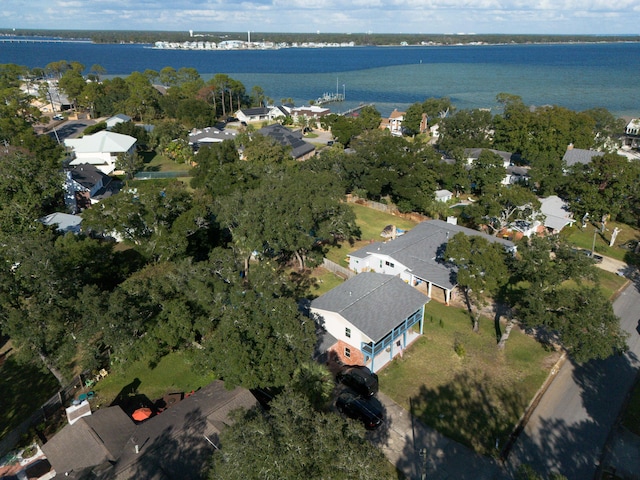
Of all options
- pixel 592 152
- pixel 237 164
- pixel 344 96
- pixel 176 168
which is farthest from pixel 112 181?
pixel 344 96

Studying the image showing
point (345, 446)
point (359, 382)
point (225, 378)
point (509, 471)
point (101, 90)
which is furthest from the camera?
point (101, 90)

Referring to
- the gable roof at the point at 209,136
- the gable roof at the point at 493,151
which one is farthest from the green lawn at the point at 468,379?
the gable roof at the point at 209,136

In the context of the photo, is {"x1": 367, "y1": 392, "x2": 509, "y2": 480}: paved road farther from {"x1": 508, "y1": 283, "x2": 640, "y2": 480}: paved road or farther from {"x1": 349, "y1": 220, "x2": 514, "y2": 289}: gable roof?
{"x1": 349, "y1": 220, "x2": 514, "y2": 289}: gable roof

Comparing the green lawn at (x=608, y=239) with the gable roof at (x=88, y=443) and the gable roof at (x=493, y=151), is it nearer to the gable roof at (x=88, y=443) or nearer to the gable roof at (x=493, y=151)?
the gable roof at (x=493, y=151)

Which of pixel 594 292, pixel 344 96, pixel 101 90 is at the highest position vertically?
pixel 594 292

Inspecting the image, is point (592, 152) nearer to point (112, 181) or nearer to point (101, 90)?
point (112, 181)

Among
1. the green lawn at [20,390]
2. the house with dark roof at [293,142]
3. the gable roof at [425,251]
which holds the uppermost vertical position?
the gable roof at [425,251]
